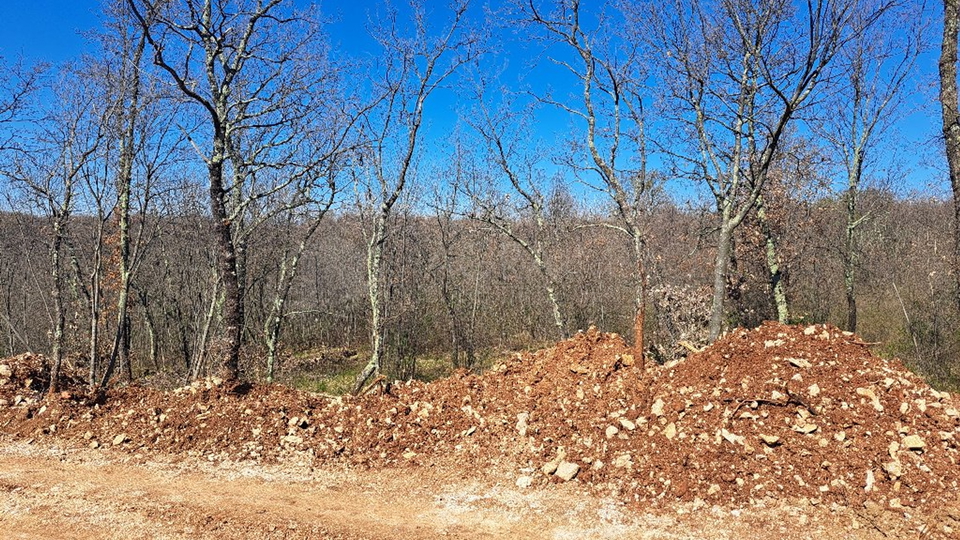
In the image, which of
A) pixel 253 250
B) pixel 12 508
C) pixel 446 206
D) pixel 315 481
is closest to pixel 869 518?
pixel 315 481

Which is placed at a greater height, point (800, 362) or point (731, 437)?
point (800, 362)

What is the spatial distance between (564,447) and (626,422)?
2.21 ft

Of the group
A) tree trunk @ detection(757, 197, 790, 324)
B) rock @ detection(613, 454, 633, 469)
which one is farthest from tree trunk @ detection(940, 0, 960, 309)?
rock @ detection(613, 454, 633, 469)

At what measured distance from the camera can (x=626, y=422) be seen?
5.10m

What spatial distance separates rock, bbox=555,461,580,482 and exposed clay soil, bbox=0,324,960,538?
21mm

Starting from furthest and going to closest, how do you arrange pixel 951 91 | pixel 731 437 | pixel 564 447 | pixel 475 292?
1. pixel 475 292
2. pixel 951 91
3. pixel 564 447
4. pixel 731 437

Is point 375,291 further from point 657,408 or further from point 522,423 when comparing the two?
point 657,408

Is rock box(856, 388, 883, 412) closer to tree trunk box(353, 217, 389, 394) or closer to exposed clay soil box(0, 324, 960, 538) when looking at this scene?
exposed clay soil box(0, 324, 960, 538)

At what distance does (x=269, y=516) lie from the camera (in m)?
4.02

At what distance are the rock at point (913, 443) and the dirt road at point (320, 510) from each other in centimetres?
97

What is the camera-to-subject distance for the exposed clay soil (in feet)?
12.8

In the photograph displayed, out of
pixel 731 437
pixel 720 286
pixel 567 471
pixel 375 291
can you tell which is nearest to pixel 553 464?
pixel 567 471

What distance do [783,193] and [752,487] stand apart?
38.3 feet

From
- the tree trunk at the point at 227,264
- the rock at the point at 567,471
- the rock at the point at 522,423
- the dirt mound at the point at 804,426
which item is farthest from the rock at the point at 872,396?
the tree trunk at the point at 227,264
